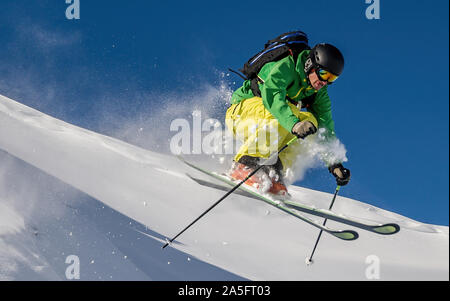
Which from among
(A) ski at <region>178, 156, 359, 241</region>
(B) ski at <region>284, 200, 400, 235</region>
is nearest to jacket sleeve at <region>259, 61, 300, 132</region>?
(A) ski at <region>178, 156, 359, 241</region>

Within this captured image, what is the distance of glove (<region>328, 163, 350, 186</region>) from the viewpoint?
171 inches

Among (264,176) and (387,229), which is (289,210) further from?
(387,229)

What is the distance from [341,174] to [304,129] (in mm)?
974

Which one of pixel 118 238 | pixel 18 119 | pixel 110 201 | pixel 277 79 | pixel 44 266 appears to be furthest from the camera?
pixel 18 119

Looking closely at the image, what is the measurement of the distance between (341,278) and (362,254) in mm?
329

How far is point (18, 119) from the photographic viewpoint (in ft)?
24.5

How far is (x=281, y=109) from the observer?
3824 mm

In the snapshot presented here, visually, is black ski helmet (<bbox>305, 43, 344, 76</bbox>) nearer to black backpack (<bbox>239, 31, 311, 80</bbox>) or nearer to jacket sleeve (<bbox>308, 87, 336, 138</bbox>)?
black backpack (<bbox>239, 31, 311, 80</bbox>)

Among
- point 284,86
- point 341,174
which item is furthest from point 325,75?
point 341,174

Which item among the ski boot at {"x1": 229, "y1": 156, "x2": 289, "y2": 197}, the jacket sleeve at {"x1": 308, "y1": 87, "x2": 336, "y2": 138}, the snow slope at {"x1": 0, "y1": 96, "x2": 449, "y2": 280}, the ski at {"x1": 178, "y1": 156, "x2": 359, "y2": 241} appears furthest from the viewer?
the jacket sleeve at {"x1": 308, "y1": 87, "x2": 336, "y2": 138}

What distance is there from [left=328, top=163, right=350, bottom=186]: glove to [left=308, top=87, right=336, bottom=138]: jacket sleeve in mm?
348

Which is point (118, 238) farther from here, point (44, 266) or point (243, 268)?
point (243, 268)

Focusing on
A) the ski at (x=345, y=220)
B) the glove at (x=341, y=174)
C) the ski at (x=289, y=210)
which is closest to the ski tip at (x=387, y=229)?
the ski at (x=345, y=220)

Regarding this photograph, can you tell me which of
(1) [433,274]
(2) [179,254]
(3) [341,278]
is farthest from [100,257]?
(1) [433,274]
